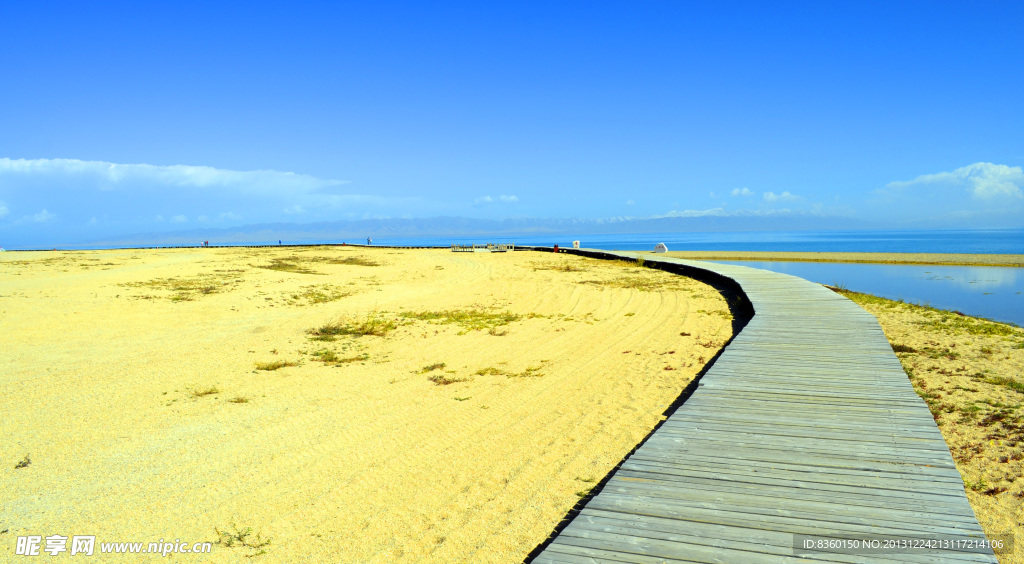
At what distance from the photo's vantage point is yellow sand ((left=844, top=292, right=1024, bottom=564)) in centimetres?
440

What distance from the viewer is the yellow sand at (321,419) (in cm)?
427

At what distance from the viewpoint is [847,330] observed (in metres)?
9.34

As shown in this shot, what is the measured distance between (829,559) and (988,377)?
22.5ft

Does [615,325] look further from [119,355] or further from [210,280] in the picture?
[210,280]

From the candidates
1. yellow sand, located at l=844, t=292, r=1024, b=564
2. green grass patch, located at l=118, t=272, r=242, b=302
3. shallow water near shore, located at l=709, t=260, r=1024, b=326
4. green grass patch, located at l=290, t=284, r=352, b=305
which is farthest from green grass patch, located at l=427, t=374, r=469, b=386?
shallow water near shore, located at l=709, t=260, r=1024, b=326

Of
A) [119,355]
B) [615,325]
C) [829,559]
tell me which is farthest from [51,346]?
[829,559]

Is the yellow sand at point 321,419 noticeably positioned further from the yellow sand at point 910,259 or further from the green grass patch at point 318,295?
the yellow sand at point 910,259

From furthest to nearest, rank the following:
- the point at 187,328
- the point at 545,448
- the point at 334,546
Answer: the point at 187,328 < the point at 545,448 < the point at 334,546

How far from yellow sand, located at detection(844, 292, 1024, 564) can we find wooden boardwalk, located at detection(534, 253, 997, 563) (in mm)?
584

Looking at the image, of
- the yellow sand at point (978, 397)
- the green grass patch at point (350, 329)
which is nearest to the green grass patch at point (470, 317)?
the green grass patch at point (350, 329)

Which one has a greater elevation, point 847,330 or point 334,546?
point 847,330

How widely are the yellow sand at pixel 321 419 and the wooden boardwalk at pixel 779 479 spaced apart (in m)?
0.79

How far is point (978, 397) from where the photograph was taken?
6.79 meters

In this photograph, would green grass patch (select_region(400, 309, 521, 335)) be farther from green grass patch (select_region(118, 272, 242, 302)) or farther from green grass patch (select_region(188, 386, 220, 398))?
green grass patch (select_region(118, 272, 242, 302))
